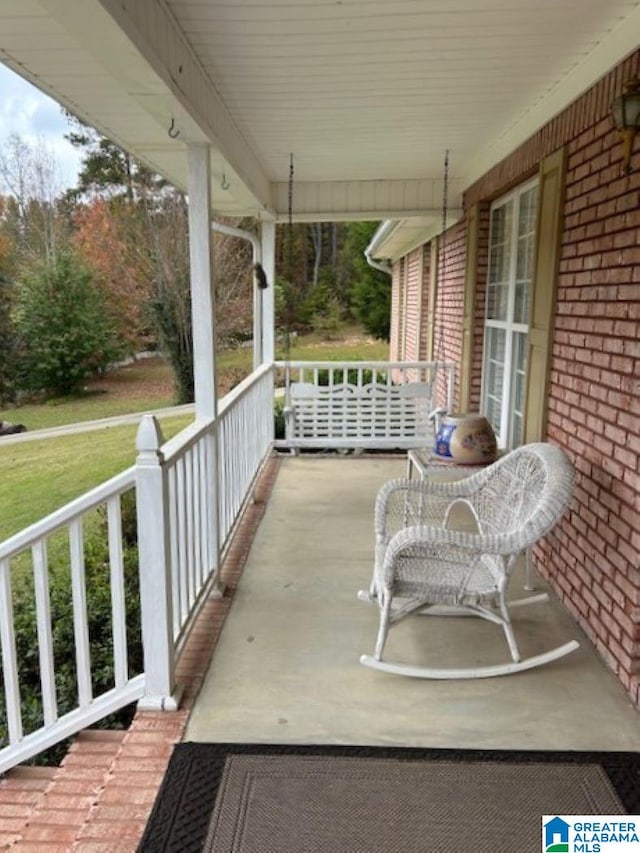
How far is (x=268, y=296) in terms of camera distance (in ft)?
19.9

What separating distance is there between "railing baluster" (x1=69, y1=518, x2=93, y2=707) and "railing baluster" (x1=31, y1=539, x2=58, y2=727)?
0.27ft

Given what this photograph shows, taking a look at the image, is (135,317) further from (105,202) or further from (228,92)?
(228,92)

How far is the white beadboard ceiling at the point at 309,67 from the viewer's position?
7.00 feet

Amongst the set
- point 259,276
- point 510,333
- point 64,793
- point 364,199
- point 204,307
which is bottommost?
point 64,793

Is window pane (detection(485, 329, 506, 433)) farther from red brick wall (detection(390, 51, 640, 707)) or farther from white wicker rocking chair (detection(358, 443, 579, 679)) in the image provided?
white wicker rocking chair (detection(358, 443, 579, 679))

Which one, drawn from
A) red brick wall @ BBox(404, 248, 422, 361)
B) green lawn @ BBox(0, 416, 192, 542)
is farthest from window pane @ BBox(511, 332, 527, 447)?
green lawn @ BBox(0, 416, 192, 542)

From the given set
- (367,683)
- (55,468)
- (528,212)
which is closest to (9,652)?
(367,683)

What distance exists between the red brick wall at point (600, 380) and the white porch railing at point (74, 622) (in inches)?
70.8

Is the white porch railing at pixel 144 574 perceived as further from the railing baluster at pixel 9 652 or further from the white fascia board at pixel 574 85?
the white fascia board at pixel 574 85

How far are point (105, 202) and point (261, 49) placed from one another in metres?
13.2

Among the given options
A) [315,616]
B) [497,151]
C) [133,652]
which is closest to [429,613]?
[315,616]

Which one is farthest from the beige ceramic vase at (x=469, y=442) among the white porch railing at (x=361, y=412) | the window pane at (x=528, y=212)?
the white porch railing at (x=361, y=412)

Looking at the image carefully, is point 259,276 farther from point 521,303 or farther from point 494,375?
point 521,303

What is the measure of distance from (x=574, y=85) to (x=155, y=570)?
2.77 meters
